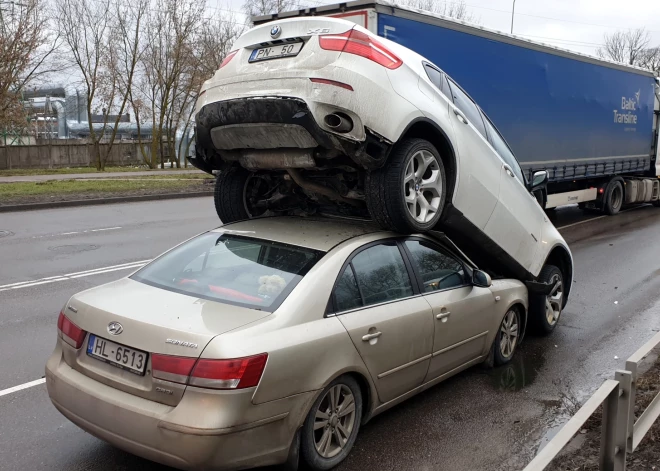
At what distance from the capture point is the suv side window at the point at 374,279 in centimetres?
386

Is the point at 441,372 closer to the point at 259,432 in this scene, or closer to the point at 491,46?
the point at 259,432

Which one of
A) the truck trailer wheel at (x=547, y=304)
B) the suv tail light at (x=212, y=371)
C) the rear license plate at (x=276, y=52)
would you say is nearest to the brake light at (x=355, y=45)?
the rear license plate at (x=276, y=52)

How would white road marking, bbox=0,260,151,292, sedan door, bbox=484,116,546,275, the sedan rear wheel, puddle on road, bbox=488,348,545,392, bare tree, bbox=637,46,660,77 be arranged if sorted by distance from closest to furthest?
the sedan rear wheel < puddle on road, bbox=488,348,545,392 < sedan door, bbox=484,116,546,275 < white road marking, bbox=0,260,151,292 < bare tree, bbox=637,46,660,77

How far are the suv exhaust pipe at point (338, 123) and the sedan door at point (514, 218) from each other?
5.35ft

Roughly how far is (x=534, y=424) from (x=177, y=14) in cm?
3493

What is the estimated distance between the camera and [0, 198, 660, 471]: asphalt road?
3.92 metres

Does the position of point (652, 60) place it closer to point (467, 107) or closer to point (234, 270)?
point (467, 107)

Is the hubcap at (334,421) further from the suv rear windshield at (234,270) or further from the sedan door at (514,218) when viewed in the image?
the sedan door at (514,218)

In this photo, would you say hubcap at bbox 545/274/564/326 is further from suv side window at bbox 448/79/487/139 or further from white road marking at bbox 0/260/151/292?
white road marking at bbox 0/260/151/292

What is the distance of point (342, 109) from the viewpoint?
14.6 ft

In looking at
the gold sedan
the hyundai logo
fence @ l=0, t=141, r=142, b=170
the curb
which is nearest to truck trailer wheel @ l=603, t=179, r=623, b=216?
the curb

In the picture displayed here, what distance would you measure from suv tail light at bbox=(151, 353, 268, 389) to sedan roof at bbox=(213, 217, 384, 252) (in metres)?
1.10

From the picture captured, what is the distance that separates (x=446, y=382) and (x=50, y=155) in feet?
125

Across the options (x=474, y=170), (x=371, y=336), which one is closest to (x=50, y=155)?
(x=474, y=170)
